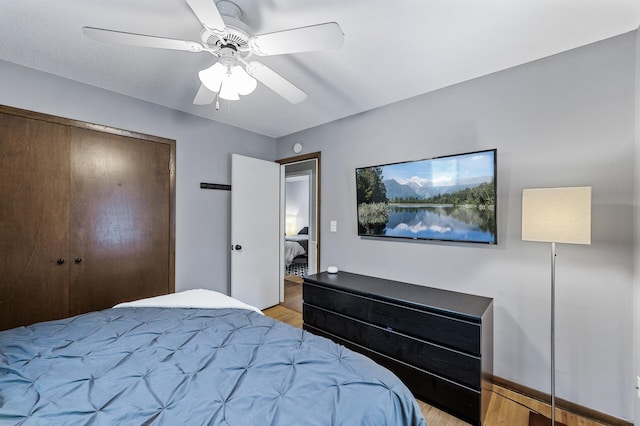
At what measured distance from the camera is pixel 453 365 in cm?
176

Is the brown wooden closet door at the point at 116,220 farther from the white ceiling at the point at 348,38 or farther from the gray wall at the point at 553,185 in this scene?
the gray wall at the point at 553,185

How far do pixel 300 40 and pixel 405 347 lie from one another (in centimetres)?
202

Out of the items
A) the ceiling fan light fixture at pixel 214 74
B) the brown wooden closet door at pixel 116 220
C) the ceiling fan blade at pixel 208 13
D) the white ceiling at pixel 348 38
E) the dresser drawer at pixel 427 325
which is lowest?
the dresser drawer at pixel 427 325

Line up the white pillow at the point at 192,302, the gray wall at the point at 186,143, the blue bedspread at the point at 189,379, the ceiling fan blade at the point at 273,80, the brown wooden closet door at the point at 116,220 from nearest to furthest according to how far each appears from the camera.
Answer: the blue bedspread at the point at 189,379 → the ceiling fan blade at the point at 273,80 → the white pillow at the point at 192,302 → the gray wall at the point at 186,143 → the brown wooden closet door at the point at 116,220

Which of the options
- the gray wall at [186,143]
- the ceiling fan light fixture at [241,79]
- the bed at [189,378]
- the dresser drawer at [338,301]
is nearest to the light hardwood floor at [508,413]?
the dresser drawer at [338,301]

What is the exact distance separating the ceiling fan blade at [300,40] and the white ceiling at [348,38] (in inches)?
10.8

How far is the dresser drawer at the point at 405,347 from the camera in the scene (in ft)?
5.65

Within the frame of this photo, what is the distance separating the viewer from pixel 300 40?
51.1 inches

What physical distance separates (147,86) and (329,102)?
5.36 ft

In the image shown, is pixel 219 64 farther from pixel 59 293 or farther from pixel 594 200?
pixel 594 200

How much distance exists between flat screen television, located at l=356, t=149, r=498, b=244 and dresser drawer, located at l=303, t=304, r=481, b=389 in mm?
871

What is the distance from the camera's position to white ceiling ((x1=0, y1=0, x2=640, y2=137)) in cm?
149

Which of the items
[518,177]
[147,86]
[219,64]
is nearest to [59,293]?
[147,86]

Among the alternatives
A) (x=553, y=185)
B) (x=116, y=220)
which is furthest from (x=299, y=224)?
(x=553, y=185)
